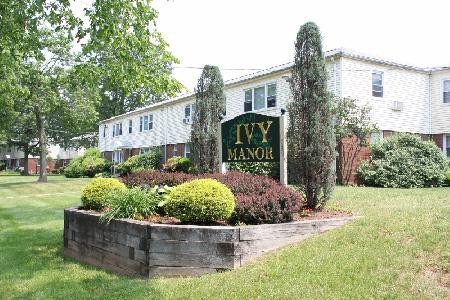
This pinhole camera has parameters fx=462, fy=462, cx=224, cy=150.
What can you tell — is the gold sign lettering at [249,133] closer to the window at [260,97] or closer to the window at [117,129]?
the window at [260,97]

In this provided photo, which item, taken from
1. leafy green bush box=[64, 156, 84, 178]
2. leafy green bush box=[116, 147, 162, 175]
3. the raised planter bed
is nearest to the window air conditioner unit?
the raised planter bed

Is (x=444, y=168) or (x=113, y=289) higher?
(x=444, y=168)

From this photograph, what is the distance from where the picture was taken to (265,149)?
925 centimetres

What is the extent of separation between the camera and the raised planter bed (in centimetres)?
633

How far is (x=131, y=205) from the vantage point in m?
7.71

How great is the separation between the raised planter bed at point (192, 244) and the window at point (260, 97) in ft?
53.0

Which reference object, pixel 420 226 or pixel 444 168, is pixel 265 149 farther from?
pixel 444 168

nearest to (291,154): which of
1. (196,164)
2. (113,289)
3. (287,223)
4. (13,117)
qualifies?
(287,223)

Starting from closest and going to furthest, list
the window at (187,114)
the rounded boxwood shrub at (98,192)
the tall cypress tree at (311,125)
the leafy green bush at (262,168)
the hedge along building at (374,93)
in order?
1. the tall cypress tree at (311,125)
2. the rounded boxwood shrub at (98,192)
3. the leafy green bush at (262,168)
4. the hedge along building at (374,93)
5. the window at (187,114)

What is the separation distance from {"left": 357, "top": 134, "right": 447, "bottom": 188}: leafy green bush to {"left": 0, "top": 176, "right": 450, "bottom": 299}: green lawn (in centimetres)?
913

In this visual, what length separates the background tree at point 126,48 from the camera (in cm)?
1058

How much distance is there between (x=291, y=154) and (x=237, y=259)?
3078 millimetres

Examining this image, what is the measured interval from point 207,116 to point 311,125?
21.4ft

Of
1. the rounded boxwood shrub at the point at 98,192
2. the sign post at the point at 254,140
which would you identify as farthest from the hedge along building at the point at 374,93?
the rounded boxwood shrub at the point at 98,192
